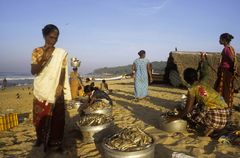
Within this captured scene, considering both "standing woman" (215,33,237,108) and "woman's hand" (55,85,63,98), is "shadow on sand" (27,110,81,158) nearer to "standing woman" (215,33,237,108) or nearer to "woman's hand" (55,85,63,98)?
"woman's hand" (55,85,63,98)

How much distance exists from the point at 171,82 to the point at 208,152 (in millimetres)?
11857

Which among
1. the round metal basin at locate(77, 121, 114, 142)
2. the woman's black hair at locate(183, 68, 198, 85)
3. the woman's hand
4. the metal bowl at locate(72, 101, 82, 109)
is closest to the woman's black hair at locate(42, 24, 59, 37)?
the woman's hand

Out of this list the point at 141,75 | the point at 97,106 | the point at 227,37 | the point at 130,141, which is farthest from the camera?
the point at 141,75

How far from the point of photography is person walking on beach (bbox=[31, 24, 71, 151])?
455 cm

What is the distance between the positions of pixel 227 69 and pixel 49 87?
15.5 feet

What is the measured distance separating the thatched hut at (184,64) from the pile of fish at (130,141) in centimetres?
972

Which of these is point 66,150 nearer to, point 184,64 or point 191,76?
point 191,76

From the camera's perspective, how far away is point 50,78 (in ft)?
15.2

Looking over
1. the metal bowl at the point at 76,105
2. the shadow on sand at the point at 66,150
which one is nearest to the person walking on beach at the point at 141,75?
the metal bowl at the point at 76,105

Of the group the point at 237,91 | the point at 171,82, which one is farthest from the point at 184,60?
the point at 237,91

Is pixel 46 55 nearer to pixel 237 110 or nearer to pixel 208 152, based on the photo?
pixel 208 152

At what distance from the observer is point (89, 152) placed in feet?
15.5

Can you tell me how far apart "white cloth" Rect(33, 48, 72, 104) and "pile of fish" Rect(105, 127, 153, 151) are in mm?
1378

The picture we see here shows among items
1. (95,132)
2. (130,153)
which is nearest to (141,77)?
(95,132)
